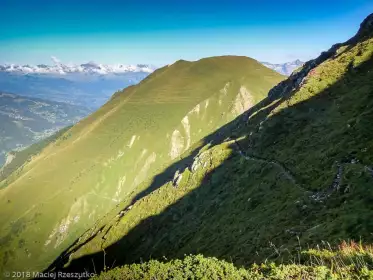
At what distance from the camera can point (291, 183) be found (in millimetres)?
88562

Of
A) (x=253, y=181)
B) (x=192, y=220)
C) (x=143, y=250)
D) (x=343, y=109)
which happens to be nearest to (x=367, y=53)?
(x=343, y=109)

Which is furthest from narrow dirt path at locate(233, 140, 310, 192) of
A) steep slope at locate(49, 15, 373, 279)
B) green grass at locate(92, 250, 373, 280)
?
green grass at locate(92, 250, 373, 280)

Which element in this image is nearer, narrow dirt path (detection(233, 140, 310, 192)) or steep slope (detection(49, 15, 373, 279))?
steep slope (detection(49, 15, 373, 279))

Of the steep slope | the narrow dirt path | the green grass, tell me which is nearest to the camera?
the green grass

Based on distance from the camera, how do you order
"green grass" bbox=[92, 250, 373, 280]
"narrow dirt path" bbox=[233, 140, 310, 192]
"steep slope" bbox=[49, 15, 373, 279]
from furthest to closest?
"narrow dirt path" bbox=[233, 140, 310, 192]
"steep slope" bbox=[49, 15, 373, 279]
"green grass" bbox=[92, 250, 373, 280]

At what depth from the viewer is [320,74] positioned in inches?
5979

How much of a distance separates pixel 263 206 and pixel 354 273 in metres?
72.7

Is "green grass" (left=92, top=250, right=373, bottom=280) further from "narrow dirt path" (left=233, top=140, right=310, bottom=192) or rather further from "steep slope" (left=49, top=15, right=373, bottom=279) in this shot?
"narrow dirt path" (left=233, top=140, right=310, bottom=192)

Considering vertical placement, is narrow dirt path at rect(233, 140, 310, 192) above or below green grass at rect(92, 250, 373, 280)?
below

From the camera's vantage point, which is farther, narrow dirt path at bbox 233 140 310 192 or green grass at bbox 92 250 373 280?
narrow dirt path at bbox 233 140 310 192

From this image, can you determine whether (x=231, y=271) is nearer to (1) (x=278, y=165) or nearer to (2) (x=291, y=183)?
(2) (x=291, y=183)

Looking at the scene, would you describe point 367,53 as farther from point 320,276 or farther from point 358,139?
point 320,276

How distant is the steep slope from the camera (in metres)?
52.7

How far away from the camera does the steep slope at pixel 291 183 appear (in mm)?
52681
